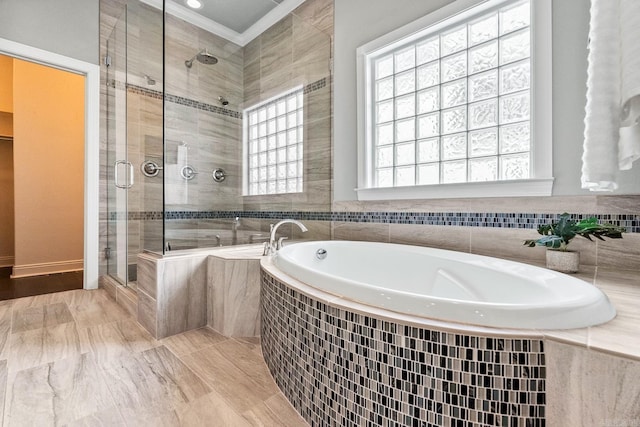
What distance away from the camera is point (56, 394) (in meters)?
1.25

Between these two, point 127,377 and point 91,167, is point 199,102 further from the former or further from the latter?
point 127,377

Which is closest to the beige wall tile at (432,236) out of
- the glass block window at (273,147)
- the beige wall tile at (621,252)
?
the beige wall tile at (621,252)

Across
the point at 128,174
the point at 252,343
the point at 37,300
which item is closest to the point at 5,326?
the point at 37,300

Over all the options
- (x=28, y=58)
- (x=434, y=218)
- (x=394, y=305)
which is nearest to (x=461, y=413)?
(x=394, y=305)

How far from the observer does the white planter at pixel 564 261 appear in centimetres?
129

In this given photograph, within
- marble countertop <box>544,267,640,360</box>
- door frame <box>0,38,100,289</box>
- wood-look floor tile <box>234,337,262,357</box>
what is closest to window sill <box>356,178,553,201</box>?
marble countertop <box>544,267,640,360</box>

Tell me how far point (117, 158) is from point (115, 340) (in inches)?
64.0

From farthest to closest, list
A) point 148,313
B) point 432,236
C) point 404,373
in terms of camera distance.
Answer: point 432,236
point 148,313
point 404,373

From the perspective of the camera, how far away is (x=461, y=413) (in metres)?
0.73

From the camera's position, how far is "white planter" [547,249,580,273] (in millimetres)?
1289

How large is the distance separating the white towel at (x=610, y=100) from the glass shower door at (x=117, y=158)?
2791mm

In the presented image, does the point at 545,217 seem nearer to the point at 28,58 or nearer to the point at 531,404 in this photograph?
the point at 531,404

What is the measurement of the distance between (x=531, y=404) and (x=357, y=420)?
0.48 meters

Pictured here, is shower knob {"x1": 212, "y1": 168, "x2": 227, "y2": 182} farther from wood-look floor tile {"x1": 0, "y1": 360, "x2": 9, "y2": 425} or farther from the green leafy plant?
the green leafy plant
